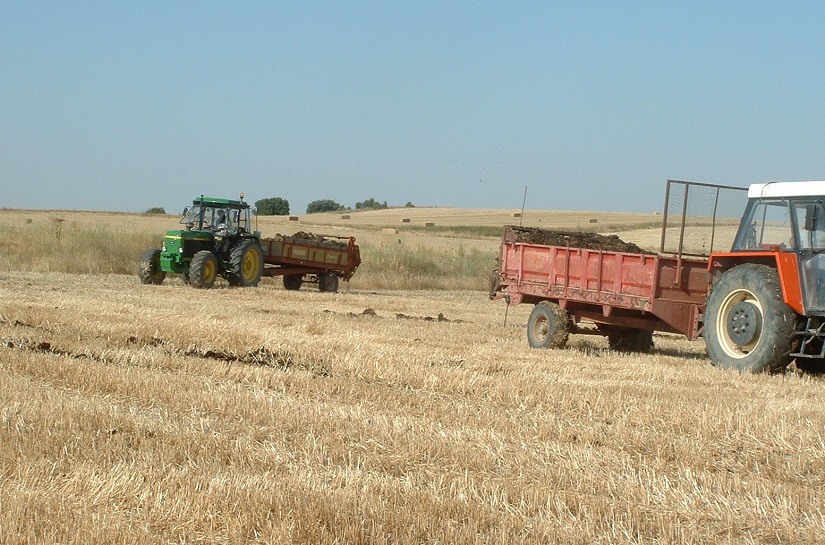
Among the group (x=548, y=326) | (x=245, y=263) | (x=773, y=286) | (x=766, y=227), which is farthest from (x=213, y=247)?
(x=773, y=286)

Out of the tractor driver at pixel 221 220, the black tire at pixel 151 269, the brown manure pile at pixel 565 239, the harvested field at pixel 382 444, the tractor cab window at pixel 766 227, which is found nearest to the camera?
the harvested field at pixel 382 444

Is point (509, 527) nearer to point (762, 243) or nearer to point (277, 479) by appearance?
point (277, 479)

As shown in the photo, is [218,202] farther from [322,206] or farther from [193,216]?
[322,206]

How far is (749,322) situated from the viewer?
10.6 metres

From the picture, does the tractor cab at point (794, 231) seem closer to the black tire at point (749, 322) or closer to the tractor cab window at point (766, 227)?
the tractor cab window at point (766, 227)

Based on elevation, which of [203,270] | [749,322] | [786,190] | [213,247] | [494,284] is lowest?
[203,270]

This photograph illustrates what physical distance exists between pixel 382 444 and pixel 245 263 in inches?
665

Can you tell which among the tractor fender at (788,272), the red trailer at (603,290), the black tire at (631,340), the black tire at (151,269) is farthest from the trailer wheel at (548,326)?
the black tire at (151,269)

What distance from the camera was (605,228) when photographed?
53.8m

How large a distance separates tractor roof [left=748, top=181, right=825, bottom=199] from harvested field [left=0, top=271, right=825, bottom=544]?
1851mm

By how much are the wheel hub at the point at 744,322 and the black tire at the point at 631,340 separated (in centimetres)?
272

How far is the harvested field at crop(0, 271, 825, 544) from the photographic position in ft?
14.8

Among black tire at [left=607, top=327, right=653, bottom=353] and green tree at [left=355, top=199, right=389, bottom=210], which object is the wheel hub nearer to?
black tire at [left=607, top=327, right=653, bottom=353]

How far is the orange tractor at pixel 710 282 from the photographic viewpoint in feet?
33.6
